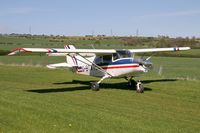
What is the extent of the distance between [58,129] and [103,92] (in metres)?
10.1

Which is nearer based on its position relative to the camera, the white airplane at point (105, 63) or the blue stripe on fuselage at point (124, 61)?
the white airplane at point (105, 63)

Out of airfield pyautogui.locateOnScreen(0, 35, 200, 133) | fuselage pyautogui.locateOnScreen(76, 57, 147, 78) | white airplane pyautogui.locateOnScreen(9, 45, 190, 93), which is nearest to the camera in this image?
airfield pyautogui.locateOnScreen(0, 35, 200, 133)

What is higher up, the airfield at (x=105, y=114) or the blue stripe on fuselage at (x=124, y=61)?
the blue stripe on fuselage at (x=124, y=61)

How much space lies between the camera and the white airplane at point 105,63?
19.4m

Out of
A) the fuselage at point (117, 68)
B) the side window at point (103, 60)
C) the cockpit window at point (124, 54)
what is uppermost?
the cockpit window at point (124, 54)

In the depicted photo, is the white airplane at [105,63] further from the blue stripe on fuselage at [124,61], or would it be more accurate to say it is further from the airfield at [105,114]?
the airfield at [105,114]

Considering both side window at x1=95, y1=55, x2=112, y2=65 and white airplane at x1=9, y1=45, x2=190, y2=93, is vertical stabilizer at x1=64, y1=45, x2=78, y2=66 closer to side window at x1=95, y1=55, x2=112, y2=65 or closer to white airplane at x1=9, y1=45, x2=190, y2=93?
white airplane at x1=9, y1=45, x2=190, y2=93

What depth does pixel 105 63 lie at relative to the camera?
21438 mm

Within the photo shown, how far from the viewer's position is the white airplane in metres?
19.4

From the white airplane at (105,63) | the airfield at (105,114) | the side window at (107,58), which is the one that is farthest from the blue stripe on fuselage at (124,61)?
the airfield at (105,114)

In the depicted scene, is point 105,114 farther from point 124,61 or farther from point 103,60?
point 103,60

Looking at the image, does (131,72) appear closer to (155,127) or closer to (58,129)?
(155,127)

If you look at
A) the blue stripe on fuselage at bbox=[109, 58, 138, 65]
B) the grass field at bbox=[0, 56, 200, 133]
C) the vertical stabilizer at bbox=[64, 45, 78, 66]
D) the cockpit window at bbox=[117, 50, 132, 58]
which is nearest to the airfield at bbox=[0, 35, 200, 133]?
the grass field at bbox=[0, 56, 200, 133]

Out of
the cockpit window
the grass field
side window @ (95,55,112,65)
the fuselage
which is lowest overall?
the grass field
